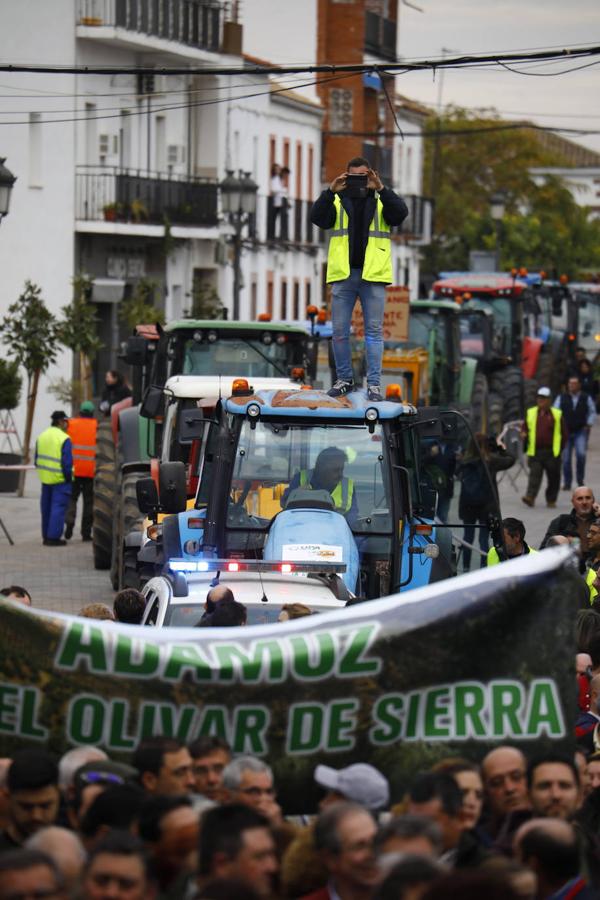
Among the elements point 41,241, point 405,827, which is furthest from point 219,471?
point 41,241

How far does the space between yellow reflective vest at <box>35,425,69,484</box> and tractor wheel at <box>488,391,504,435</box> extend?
1148cm

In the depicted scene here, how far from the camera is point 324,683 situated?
7305 mm

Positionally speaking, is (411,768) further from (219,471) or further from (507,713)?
(219,471)

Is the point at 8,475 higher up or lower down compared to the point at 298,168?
lower down

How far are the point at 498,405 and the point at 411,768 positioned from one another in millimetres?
25817

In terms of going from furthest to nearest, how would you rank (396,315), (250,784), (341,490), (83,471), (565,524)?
1. (396,315)
2. (83,471)
3. (565,524)
4. (341,490)
5. (250,784)

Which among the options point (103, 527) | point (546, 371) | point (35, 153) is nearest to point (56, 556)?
point (103, 527)

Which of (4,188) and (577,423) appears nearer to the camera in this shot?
(4,188)

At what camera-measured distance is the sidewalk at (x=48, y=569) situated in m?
17.8

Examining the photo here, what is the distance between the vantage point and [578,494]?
15672mm

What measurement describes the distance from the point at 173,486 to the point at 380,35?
1780 inches

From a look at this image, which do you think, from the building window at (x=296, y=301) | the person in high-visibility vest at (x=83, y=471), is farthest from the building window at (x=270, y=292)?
the person in high-visibility vest at (x=83, y=471)

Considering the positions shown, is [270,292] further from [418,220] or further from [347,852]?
[347,852]

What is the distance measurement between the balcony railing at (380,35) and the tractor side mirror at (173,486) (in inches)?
1721
